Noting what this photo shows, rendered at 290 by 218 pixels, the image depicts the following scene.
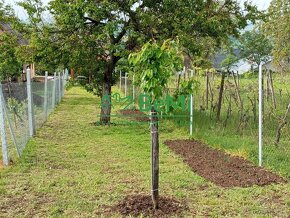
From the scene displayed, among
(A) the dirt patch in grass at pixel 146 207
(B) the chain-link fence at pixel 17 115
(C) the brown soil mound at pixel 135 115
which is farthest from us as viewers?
(C) the brown soil mound at pixel 135 115

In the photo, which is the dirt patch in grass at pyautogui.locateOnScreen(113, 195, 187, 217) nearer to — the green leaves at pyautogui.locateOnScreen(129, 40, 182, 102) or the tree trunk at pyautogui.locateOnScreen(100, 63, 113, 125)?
the green leaves at pyautogui.locateOnScreen(129, 40, 182, 102)

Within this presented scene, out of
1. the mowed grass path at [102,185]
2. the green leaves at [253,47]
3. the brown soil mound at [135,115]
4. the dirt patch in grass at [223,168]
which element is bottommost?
the mowed grass path at [102,185]

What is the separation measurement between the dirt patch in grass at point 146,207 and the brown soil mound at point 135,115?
7766 mm

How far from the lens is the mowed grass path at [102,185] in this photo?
459 centimetres

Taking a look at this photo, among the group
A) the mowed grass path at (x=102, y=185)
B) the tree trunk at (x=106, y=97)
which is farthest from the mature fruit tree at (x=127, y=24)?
the mowed grass path at (x=102, y=185)

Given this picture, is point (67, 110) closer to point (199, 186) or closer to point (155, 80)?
point (199, 186)

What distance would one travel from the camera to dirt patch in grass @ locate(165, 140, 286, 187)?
5.62 m

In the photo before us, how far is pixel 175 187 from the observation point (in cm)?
542

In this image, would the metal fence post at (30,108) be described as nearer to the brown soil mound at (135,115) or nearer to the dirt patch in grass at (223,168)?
the dirt patch in grass at (223,168)

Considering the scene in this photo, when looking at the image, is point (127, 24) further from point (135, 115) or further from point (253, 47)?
point (253, 47)

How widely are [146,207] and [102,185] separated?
116cm

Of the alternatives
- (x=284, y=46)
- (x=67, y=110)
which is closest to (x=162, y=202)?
(x=67, y=110)

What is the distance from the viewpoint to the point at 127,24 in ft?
33.2

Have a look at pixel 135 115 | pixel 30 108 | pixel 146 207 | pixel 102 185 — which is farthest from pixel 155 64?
pixel 135 115
